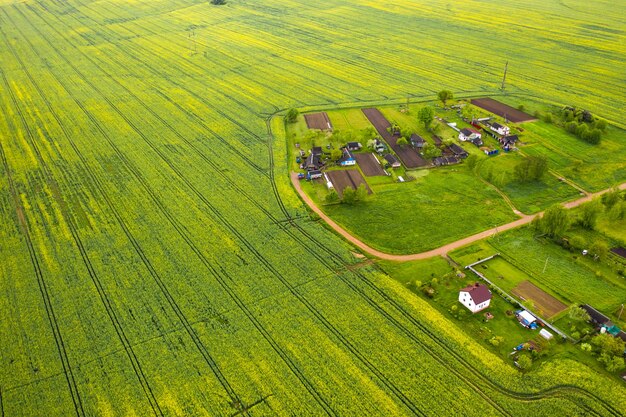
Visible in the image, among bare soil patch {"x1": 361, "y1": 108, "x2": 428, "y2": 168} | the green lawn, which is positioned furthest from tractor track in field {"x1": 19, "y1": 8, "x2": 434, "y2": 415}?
bare soil patch {"x1": 361, "y1": 108, "x2": 428, "y2": 168}

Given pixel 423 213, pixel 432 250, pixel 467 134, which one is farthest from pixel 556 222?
pixel 467 134

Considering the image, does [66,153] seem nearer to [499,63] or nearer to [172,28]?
[172,28]

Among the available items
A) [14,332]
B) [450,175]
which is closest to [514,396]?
[450,175]

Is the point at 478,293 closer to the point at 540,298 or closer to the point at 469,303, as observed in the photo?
the point at 469,303

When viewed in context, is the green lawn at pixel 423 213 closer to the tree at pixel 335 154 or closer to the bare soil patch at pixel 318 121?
the tree at pixel 335 154

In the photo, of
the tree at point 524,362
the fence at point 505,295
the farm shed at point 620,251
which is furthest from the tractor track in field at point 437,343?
the farm shed at point 620,251
